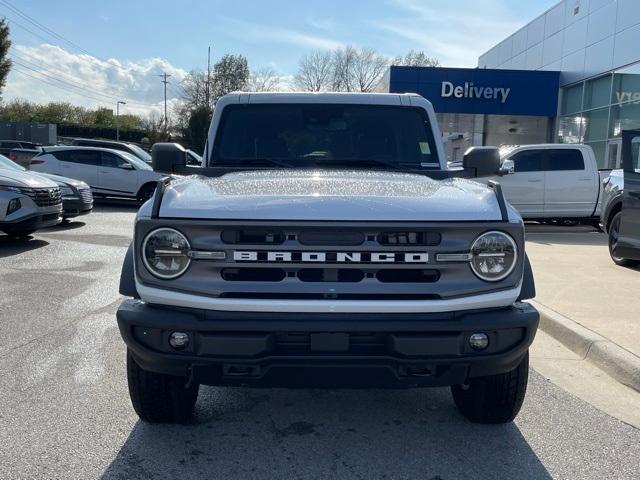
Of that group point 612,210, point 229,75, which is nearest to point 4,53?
point 229,75

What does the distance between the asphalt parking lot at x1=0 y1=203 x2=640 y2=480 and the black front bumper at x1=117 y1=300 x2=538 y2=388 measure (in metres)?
0.58

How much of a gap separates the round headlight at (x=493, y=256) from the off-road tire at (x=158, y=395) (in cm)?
Answer: 173

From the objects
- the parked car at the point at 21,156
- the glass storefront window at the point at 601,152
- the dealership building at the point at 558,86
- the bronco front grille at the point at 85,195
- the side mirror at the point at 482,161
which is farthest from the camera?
the glass storefront window at the point at 601,152

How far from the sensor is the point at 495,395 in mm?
3537

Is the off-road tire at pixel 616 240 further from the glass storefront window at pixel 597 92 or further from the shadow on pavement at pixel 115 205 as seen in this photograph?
the glass storefront window at pixel 597 92

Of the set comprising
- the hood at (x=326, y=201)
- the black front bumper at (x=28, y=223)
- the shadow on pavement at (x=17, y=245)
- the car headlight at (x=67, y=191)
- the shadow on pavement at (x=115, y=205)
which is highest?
the hood at (x=326, y=201)

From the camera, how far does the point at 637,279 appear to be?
8.17 meters

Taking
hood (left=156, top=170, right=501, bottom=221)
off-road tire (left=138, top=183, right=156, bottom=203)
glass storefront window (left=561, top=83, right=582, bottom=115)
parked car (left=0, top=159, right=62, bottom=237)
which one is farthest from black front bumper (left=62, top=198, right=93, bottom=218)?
glass storefront window (left=561, top=83, right=582, bottom=115)

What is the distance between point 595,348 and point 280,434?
2956 millimetres

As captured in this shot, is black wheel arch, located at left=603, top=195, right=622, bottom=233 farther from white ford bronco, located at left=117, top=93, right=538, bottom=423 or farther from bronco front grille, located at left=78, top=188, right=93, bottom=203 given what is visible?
bronco front grille, located at left=78, top=188, right=93, bottom=203

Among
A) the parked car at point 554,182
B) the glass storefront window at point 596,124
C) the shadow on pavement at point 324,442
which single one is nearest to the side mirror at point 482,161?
the shadow on pavement at point 324,442

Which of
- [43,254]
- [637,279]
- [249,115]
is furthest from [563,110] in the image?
[249,115]

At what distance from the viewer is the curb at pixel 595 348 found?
463 cm

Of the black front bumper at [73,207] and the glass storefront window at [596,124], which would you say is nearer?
the black front bumper at [73,207]
